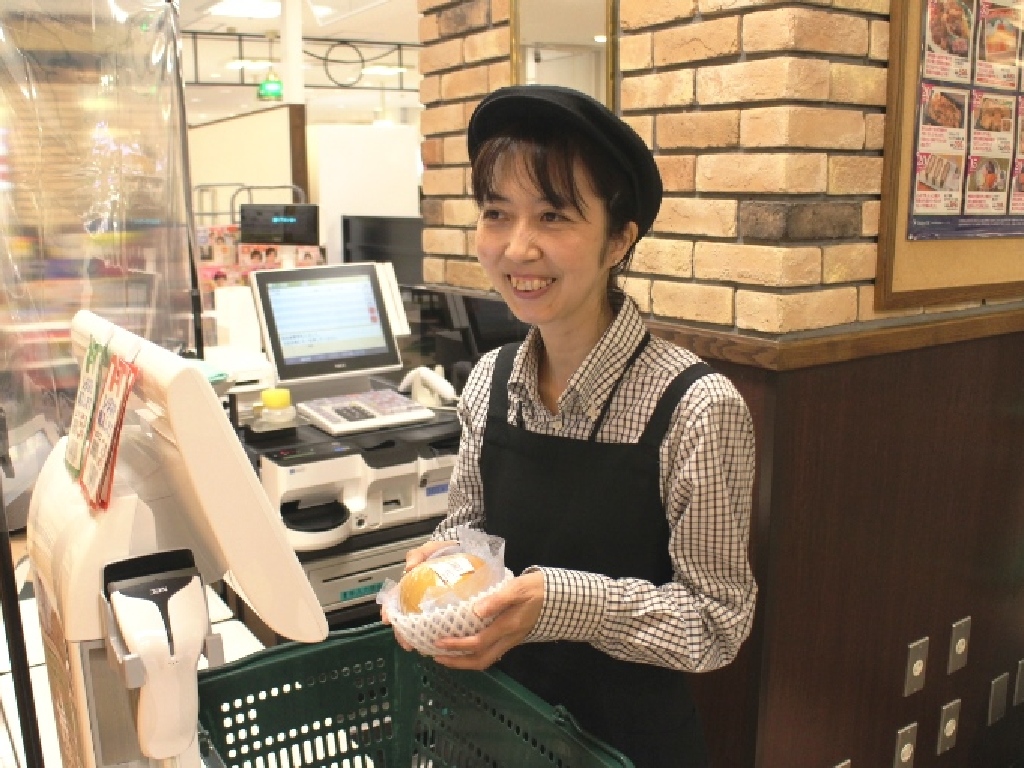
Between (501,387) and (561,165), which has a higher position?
(561,165)

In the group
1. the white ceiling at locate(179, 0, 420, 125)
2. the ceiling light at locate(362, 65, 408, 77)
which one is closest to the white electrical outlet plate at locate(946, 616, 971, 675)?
the white ceiling at locate(179, 0, 420, 125)

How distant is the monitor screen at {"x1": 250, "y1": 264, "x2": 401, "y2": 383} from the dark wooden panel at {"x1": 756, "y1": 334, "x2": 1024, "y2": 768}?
1.33m

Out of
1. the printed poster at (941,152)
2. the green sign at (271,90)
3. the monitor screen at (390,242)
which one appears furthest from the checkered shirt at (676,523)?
the green sign at (271,90)

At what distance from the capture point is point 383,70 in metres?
11.7

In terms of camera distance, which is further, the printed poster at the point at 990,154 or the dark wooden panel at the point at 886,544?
the printed poster at the point at 990,154

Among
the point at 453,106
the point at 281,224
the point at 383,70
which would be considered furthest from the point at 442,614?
the point at 383,70

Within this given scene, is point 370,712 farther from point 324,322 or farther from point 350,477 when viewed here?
point 324,322

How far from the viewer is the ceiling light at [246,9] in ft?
26.1

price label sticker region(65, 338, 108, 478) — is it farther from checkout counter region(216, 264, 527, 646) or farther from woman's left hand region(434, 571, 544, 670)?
checkout counter region(216, 264, 527, 646)

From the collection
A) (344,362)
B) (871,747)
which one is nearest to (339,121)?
(344,362)

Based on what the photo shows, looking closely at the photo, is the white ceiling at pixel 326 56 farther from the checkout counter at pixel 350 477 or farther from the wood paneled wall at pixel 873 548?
the wood paneled wall at pixel 873 548

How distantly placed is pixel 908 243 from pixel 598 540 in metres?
1.12

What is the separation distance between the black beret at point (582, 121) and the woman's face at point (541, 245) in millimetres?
50

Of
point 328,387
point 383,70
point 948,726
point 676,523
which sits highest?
point 383,70
